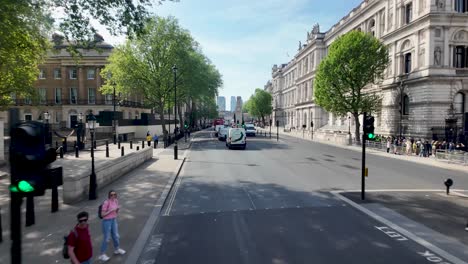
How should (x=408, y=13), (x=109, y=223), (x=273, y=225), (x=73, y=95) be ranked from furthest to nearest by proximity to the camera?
1. (x=73, y=95)
2. (x=408, y=13)
3. (x=273, y=225)
4. (x=109, y=223)

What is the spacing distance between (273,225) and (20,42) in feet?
59.4

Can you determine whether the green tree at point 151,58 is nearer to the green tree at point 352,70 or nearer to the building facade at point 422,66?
the green tree at point 352,70

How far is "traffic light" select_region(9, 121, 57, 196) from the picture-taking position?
3.82 m

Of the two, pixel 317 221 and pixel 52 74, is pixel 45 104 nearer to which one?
pixel 52 74

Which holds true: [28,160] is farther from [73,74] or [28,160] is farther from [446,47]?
[73,74]

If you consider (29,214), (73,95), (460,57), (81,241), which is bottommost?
(29,214)

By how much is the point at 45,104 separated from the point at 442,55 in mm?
66256

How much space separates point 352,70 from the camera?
38344 millimetres

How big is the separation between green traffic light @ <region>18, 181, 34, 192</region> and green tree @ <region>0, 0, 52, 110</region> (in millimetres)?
11875

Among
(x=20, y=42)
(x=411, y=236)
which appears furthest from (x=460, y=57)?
(x=20, y=42)

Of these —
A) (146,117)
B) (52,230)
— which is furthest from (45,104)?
(52,230)

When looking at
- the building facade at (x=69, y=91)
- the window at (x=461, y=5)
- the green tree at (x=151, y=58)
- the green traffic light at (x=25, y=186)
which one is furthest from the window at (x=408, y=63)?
the building facade at (x=69, y=91)

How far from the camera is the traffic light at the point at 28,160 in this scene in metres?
3.82

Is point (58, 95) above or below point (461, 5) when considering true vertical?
below
